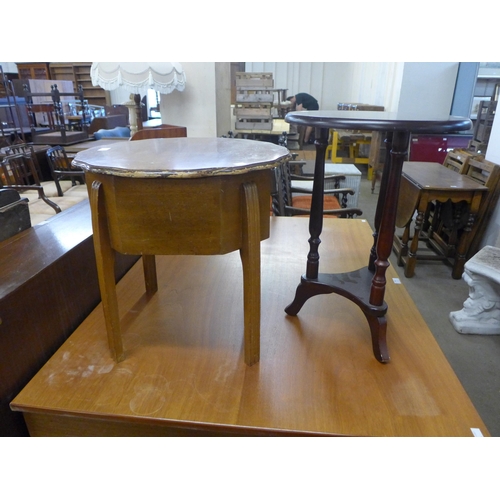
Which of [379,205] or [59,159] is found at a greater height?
[379,205]

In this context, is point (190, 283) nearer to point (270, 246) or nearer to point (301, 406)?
point (270, 246)

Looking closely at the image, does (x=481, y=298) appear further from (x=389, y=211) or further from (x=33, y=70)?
(x=33, y=70)

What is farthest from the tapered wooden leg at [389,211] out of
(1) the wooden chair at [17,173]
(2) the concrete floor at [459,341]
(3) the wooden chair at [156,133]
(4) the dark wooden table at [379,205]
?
(1) the wooden chair at [17,173]

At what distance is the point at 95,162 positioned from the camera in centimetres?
90

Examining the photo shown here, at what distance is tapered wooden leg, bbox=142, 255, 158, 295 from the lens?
4.72ft

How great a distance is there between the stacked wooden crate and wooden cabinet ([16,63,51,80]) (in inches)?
242

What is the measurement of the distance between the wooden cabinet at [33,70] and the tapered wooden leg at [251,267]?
30.5ft

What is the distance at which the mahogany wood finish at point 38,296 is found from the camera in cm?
100

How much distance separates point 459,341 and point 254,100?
137 inches

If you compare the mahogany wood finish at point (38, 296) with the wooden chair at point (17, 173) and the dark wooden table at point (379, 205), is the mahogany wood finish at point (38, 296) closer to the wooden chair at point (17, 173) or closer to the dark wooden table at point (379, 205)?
the dark wooden table at point (379, 205)

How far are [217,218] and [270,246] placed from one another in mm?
1014

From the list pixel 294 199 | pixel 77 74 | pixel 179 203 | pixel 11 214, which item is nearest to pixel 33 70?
pixel 77 74

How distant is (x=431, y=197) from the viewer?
2.46 metres

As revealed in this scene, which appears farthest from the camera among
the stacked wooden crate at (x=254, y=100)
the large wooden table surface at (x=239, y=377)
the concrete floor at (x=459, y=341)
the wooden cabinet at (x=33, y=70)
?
the wooden cabinet at (x=33, y=70)
